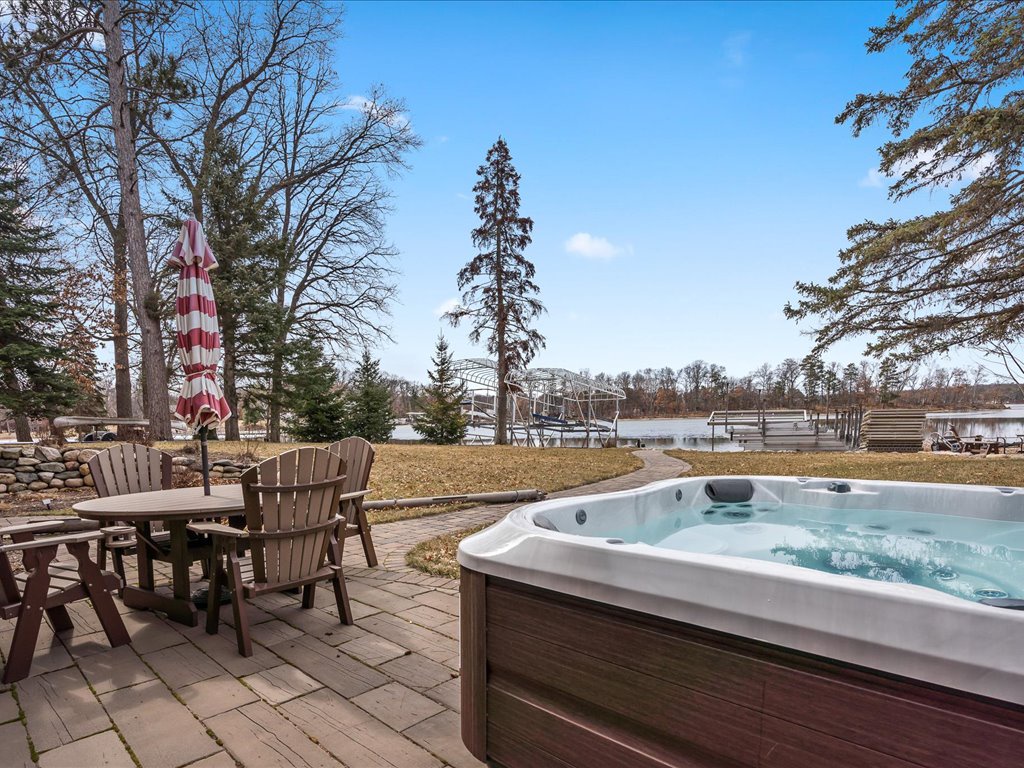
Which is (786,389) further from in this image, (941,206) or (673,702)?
(673,702)

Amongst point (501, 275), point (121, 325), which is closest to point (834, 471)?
point (501, 275)

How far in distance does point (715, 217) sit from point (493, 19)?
5.21 meters

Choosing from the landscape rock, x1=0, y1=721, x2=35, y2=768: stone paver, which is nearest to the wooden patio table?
x1=0, y1=721, x2=35, y2=768: stone paver

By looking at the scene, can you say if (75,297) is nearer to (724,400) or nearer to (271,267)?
(271,267)

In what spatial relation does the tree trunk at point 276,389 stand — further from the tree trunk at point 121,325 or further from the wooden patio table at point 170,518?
the wooden patio table at point 170,518

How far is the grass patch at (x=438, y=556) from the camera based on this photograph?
3445 mm

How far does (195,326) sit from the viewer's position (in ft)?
10.4

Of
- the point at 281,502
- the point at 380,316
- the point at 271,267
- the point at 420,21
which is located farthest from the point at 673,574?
the point at 380,316

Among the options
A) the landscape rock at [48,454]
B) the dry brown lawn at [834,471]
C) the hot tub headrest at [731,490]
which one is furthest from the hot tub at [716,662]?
the landscape rock at [48,454]

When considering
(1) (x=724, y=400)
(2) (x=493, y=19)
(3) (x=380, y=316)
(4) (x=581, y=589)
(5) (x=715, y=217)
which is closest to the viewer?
(4) (x=581, y=589)

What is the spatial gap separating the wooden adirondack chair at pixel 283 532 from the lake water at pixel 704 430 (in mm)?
14981

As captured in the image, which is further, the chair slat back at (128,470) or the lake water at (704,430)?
the lake water at (704,430)

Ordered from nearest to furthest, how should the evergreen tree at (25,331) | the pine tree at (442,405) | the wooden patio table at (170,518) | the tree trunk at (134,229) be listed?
the wooden patio table at (170,518) < the tree trunk at (134,229) < the evergreen tree at (25,331) < the pine tree at (442,405)

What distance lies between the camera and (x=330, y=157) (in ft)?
52.9
